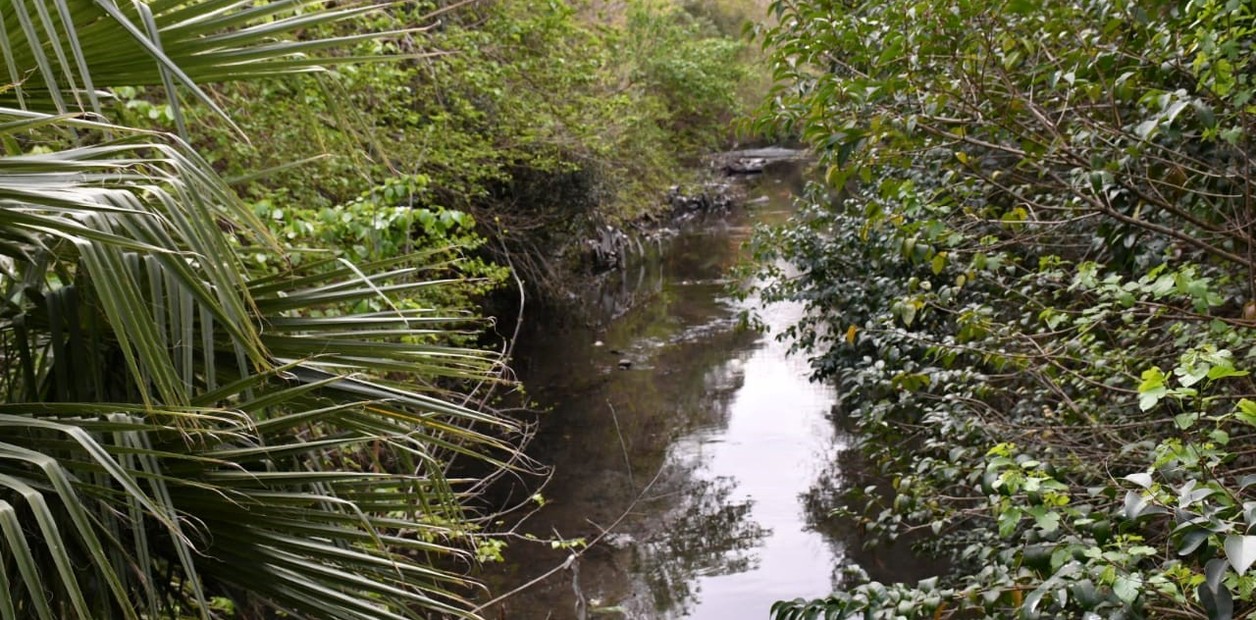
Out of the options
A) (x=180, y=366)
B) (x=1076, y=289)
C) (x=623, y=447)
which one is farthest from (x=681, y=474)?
(x=180, y=366)

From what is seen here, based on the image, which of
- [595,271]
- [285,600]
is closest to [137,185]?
[285,600]

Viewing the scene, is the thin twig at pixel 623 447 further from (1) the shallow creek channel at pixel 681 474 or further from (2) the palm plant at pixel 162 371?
(2) the palm plant at pixel 162 371

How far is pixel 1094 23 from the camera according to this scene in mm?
3445

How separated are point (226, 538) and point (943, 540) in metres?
3.30

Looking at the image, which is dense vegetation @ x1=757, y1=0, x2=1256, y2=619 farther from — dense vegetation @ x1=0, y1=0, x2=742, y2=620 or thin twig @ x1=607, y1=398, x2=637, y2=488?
thin twig @ x1=607, y1=398, x2=637, y2=488

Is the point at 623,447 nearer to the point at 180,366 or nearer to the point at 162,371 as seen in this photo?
the point at 180,366

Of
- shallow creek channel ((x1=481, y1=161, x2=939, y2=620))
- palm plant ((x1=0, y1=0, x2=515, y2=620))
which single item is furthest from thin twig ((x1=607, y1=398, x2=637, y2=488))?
palm plant ((x1=0, y1=0, x2=515, y2=620))

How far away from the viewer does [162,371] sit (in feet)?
4.03

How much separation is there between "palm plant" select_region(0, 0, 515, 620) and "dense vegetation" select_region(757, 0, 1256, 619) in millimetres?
1181

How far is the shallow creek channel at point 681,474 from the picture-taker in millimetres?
5820

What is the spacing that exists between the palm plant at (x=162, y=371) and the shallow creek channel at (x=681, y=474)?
1.74 metres

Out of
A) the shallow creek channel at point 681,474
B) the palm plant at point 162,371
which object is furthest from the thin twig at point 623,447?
the palm plant at point 162,371

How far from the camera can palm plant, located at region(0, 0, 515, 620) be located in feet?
3.93

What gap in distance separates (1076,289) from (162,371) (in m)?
2.89
